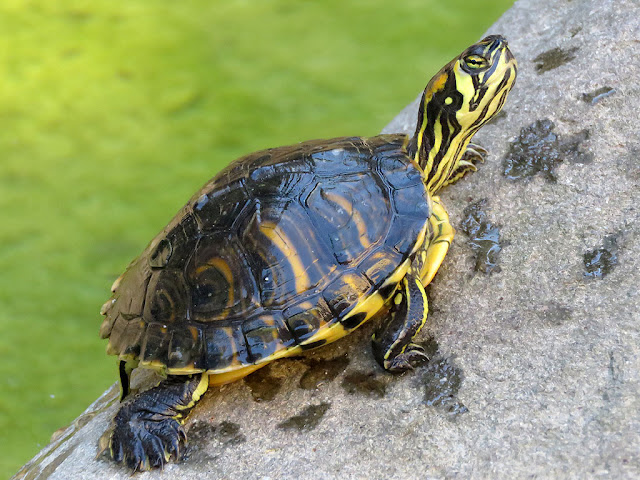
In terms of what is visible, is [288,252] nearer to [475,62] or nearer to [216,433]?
[216,433]

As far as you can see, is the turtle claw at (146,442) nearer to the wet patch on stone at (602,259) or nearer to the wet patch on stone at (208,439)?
the wet patch on stone at (208,439)

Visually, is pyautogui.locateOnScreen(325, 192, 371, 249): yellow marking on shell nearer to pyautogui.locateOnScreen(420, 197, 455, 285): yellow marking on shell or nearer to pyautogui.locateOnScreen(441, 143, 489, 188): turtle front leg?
pyautogui.locateOnScreen(420, 197, 455, 285): yellow marking on shell

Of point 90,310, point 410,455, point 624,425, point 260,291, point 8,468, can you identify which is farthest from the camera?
point 90,310

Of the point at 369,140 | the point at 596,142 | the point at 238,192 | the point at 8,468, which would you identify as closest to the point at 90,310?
the point at 8,468

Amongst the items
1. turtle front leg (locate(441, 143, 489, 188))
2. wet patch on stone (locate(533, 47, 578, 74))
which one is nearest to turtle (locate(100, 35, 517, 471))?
turtle front leg (locate(441, 143, 489, 188))

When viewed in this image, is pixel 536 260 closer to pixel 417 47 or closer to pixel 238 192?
pixel 238 192

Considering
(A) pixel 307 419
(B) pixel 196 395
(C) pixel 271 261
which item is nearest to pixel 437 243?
(C) pixel 271 261

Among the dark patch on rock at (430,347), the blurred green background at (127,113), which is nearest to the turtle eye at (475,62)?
the dark patch on rock at (430,347)
